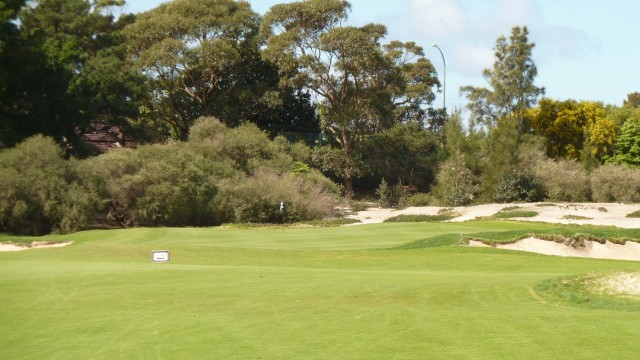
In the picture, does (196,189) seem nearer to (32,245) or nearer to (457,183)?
(32,245)

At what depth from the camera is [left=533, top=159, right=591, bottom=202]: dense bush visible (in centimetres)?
5838

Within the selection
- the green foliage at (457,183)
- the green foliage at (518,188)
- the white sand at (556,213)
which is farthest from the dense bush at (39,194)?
the green foliage at (518,188)

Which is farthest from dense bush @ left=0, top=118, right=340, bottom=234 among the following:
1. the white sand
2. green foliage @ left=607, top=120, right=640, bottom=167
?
green foliage @ left=607, top=120, right=640, bottom=167

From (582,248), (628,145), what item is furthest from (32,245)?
(628,145)

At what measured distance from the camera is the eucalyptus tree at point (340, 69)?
6366cm

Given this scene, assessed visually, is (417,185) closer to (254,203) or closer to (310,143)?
(310,143)

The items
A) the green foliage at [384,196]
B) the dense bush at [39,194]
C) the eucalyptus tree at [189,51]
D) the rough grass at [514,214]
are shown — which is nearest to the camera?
the dense bush at [39,194]

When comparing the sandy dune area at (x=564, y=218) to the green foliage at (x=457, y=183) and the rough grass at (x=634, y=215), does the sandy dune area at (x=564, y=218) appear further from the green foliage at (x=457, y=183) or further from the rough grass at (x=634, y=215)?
the green foliage at (x=457, y=183)

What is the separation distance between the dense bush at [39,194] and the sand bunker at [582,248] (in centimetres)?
2221

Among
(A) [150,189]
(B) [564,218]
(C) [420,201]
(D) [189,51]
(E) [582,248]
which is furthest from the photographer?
(D) [189,51]

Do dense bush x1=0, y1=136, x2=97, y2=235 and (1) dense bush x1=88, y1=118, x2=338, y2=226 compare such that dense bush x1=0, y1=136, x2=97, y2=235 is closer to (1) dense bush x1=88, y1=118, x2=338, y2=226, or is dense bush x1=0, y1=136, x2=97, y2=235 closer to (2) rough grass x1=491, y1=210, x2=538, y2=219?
(1) dense bush x1=88, y1=118, x2=338, y2=226

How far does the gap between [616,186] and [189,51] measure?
112 feet

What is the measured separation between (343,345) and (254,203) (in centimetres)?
3756

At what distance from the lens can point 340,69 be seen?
6450cm
